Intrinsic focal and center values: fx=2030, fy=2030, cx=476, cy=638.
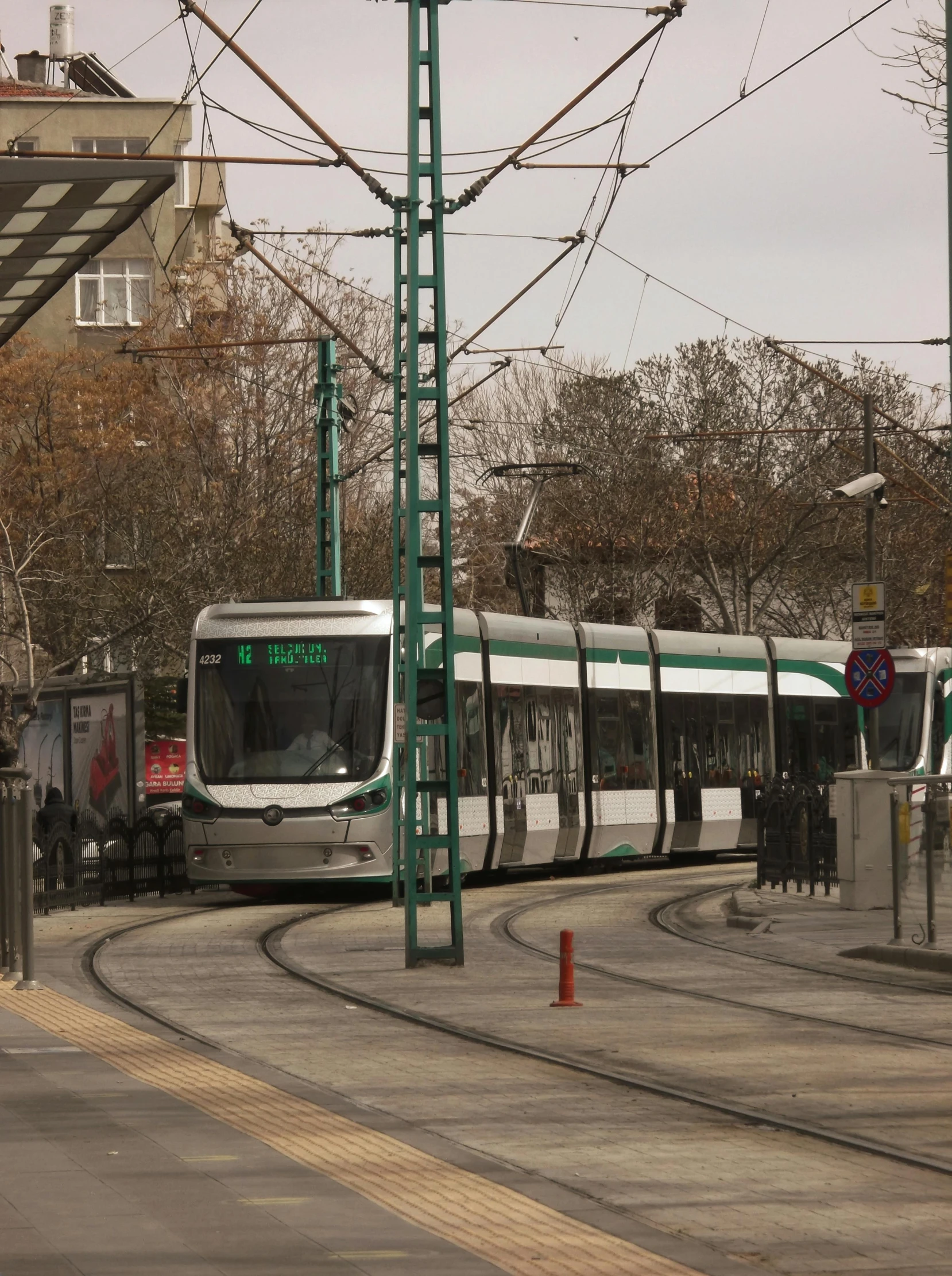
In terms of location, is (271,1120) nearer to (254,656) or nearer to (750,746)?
(254,656)

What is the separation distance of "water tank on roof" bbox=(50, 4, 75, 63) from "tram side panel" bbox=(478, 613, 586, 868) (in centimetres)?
4338

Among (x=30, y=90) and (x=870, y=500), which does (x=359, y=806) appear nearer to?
(x=870, y=500)

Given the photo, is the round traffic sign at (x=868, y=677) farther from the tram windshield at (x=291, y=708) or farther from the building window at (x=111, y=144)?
the building window at (x=111, y=144)

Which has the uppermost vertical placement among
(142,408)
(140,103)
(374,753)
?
(140,103)

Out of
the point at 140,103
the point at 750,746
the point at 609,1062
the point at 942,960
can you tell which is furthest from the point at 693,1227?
the point at 140,103

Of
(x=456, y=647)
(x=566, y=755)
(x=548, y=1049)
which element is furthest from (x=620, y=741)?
(x=548, y=1049)

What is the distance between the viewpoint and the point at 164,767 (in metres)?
35.0

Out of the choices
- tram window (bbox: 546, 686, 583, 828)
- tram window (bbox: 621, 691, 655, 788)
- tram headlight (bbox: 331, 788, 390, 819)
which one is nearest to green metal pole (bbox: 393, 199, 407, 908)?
tram headlight (bbox: 331, 788, 390, 819)

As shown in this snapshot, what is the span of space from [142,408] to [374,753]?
878 inches

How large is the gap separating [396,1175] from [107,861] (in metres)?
16.1

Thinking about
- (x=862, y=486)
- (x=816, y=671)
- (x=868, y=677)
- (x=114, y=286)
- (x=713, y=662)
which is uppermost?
(x=114, y=286)

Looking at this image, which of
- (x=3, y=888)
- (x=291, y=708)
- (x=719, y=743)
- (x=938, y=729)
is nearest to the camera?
(x=3, y=888)

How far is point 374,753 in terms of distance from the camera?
822 inches

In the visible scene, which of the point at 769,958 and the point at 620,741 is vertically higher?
the point at 620,741
